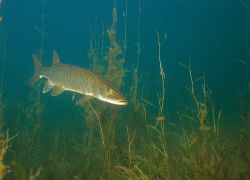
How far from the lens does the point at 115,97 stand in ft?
17.7

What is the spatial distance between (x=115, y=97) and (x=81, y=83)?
93 cm

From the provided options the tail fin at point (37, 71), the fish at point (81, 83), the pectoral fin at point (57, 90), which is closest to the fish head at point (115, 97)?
the fish at point (81, 83)

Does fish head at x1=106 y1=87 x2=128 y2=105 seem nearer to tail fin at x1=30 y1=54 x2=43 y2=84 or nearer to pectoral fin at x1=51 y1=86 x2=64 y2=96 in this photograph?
pectoral fin at x1=51 y1=86 x2=64 y2=96

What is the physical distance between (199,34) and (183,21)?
9.40m

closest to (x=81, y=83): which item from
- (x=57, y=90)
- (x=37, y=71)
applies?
(x=57, y=90)

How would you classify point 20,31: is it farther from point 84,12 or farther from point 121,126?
point 121,126

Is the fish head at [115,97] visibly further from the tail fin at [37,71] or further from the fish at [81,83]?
the tail fin at [37,71]

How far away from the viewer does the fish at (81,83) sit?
5496 millimetres

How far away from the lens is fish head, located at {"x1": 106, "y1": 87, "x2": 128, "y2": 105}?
17.5 feet

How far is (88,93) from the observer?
5.95 meters

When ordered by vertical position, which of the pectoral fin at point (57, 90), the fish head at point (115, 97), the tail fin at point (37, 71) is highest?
the tail fin at point (37, 71)

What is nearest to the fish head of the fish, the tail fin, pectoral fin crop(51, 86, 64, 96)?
the fish

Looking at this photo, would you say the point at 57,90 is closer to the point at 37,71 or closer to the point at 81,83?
the point at 81,83

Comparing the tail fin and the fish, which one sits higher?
the tail fin
